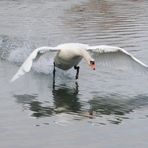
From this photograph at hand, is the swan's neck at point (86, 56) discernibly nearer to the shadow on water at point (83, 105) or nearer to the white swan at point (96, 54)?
the white swan at point (96, 54)

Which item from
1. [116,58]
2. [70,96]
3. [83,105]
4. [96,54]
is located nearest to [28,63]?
[70,96]

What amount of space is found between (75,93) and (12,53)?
419 centimetres

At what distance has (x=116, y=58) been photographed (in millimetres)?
13539

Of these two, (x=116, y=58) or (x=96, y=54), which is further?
(x=96, y=54)

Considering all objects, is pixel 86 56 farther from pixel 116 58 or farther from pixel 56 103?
pixel 56 103

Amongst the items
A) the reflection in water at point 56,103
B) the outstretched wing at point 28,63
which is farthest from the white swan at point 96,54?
the reflection in water at point 56,103

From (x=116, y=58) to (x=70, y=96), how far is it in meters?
1.64

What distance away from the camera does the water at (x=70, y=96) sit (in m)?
9.52

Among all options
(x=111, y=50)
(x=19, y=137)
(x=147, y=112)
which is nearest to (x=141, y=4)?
(x=111, y=50)

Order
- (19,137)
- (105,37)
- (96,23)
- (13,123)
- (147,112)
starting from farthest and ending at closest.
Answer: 1. (96,23)
2. (105,37)
3. (147,112)
4. (13,123)
5. (19,137)

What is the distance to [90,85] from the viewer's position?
13.1 metres

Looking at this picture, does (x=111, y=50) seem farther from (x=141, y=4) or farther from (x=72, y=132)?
(x=141, y=4)

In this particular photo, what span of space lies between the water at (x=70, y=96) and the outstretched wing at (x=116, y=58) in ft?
1.07

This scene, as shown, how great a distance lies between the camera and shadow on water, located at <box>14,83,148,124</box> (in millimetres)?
11045
